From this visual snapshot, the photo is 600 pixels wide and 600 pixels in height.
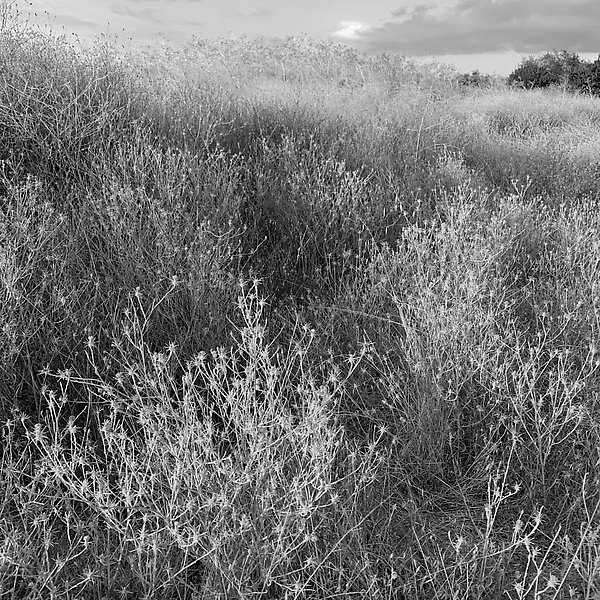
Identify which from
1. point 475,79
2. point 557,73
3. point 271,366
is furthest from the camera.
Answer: point 557,73

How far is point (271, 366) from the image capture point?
1795 mm

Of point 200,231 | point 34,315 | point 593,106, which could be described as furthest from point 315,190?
point 593,106

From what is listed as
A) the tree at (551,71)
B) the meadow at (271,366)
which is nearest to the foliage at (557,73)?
the tree at (551,71)

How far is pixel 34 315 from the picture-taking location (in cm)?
267

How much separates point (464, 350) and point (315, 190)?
1891 mm

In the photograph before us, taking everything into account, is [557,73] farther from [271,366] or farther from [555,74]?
[271,366]

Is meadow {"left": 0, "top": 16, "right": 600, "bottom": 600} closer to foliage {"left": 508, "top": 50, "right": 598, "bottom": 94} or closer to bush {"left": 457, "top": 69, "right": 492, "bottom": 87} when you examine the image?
bush {"left": 457, "top": 69, "right": 492, "bottom": 87}

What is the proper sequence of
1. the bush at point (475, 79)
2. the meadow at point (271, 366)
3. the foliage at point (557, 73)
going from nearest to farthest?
the meadow at point (271, 366) < the bush at point (475, 79) < the foliage at point (557, 73)

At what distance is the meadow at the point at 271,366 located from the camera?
172 centimetres

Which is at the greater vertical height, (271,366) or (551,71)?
(551,71)

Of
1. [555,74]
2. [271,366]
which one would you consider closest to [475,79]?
[555,74]

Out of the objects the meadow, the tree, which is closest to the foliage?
the tree

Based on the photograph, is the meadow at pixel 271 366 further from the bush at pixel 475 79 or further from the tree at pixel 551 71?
the tree at pixel 551 71

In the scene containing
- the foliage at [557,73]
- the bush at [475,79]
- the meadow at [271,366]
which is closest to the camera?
the meadow at [271,366]
